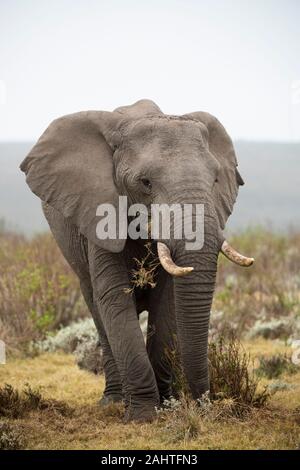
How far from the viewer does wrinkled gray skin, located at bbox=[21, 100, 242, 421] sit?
288 inches

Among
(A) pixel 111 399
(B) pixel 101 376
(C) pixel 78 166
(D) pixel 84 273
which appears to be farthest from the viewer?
(B) pixel 101 376

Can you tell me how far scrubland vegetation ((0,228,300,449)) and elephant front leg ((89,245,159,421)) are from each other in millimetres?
195

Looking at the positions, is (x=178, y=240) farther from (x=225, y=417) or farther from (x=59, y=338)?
(x=59, y=338)

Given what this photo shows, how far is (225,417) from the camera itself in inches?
294

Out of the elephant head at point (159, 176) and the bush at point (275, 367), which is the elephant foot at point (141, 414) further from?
the bush at point (275, 367)

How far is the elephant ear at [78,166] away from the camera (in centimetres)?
815

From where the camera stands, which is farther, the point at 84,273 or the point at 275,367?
the point at 275,367

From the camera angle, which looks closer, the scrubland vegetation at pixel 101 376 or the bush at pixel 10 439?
the bush at pixel 10 439

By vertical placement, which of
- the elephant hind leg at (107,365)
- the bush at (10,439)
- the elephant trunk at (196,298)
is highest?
the elephant trunk at (196,298)

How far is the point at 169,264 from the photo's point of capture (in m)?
7.05

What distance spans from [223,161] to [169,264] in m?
1.96

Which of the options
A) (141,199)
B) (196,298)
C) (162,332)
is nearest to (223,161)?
(141,199)

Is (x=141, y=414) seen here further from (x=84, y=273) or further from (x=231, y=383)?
(x=84, y=273)

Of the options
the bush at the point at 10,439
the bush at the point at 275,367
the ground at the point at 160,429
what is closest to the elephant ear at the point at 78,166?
the ground at the point at 160,429
